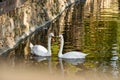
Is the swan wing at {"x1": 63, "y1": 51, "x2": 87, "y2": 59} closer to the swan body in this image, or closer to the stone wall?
the swan body

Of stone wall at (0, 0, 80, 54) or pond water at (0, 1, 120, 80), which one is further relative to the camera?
stone wall at (0, 0, 80, 54)

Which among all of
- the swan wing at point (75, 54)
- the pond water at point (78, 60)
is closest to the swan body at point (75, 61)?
the pond water at point (78, 60)

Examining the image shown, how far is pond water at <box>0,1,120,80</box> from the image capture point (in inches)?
621

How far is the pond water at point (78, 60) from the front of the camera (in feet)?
51.8

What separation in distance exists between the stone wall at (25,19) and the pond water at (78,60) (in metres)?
0.45

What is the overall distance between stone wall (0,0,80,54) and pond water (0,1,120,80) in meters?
0.45

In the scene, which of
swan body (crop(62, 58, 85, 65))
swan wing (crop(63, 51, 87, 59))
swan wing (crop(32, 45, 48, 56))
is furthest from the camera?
swan wing (crop(32, 45, 48, 56))

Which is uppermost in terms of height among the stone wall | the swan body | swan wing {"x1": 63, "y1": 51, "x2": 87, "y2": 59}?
the stone wall

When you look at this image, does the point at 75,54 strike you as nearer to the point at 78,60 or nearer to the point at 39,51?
the point at 78,60

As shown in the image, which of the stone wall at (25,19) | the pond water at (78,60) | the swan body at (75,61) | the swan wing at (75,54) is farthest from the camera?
the stone wall at (25,19)

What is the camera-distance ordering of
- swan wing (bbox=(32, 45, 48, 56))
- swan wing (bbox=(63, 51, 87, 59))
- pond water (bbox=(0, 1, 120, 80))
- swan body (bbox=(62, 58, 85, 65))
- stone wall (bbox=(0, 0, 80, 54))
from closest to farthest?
pond water (bbox=(0, 1, 120, 80)) → swan body (bbox=(62, 58, 85, 65)) → swan wing (bbox=(63, 51, 87, 59)) → swan wing (bbox=(32, 45, 48, 56)) → stone wall (bbox=(0, 0, 80, 54))

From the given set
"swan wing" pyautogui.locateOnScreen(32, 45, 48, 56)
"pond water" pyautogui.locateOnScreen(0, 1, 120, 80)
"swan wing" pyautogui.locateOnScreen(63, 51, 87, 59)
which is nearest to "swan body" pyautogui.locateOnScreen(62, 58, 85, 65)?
"pond water" pyautogui.locateOnScreen(0, 1, 120, 80)

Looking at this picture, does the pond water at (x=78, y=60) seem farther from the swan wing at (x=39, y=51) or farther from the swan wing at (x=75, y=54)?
the swan wing at (x=39, y=51)

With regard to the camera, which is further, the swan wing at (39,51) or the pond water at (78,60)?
the swan wing at (39,51)
